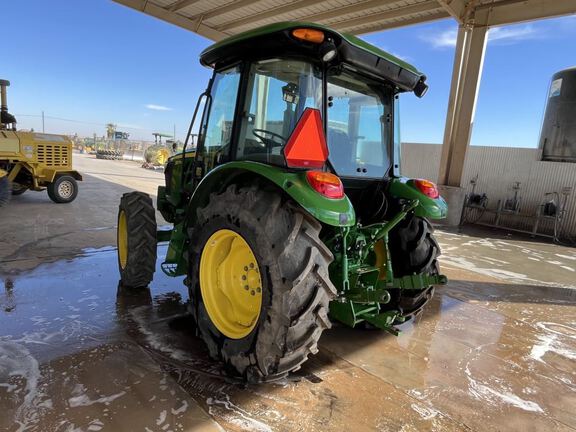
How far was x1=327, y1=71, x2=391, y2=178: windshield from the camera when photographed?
282 cm

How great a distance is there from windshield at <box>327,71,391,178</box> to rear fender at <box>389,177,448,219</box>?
0.58 ft

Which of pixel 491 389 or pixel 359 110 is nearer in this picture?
pixel 491 389

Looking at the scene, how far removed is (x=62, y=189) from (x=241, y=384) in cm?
851

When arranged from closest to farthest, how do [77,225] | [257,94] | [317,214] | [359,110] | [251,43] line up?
[317,214], [251,43], [257,94], [359,110], [77,225]

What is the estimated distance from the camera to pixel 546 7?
8.40 metres

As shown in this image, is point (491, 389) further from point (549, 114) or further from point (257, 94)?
point (549, 114)

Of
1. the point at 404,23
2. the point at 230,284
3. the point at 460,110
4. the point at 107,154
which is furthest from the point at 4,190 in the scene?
the point at 107,154

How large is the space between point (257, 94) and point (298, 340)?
68.8 inches

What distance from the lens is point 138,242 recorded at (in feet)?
12.4

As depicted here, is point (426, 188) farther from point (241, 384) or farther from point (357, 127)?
point (241, 384)

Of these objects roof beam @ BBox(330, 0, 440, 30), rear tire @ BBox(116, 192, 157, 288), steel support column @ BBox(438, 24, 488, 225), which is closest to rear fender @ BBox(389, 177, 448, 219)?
rear tire @ BBox(116, 192, 157, 288)

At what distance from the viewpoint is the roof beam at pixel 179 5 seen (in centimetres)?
947

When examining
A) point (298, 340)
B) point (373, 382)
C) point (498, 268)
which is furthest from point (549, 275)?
point (298, 340)

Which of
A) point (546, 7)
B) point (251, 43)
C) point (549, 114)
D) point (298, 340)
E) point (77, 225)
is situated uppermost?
point (546, 7)
